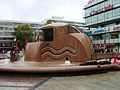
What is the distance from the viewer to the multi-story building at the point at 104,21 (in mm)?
57469

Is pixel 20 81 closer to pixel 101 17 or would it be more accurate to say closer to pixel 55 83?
pixel 55 83

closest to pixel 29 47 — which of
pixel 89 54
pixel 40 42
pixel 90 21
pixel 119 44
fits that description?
pixel 40 42

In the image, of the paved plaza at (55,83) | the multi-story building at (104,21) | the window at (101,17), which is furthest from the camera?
the window at (101,17)

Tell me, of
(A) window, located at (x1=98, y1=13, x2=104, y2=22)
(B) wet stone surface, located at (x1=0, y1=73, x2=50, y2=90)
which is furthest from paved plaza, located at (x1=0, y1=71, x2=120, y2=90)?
(A) window, located at (x1=98, y1=13, x2=104, y2=22)

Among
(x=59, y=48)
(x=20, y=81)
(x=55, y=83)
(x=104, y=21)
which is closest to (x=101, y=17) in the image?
(x=104, y=21)

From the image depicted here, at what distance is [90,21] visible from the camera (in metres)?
69.9

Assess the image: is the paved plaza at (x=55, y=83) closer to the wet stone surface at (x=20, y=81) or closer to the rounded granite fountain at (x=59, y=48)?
the wet stone surface at (x=20, y=81)

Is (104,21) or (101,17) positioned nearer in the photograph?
(104,21)

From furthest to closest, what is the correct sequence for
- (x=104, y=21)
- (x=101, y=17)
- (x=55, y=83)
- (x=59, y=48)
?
(x=101, y=17)
(x=104, y=21)
(x=59, y=48)
(x=55, y=83)

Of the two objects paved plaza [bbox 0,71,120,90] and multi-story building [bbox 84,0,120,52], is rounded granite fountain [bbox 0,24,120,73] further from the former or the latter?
multi-story building [bbox 84,0,120,52]

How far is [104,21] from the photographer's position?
6241 centimetres

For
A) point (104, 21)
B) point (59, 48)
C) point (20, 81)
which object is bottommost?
point (20, 81)

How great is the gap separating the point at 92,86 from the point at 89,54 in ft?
19.8

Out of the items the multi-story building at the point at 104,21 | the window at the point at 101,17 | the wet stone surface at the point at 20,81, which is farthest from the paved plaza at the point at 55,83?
the window at the point at 101,17
